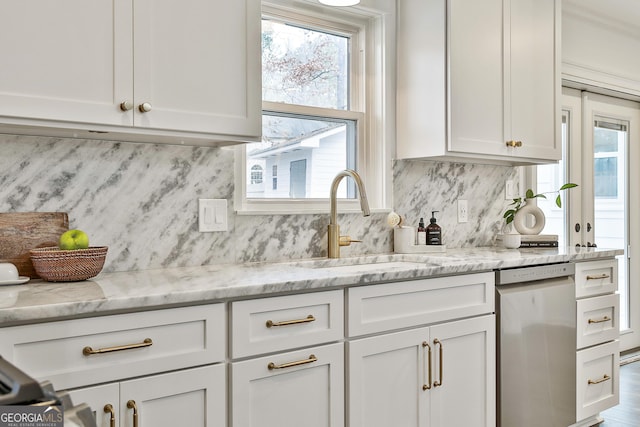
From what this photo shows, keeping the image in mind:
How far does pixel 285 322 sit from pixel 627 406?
252cm

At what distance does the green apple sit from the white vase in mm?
2377

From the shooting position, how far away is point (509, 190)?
11.3 ft


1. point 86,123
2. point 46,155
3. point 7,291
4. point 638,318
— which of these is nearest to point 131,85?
point 86,123

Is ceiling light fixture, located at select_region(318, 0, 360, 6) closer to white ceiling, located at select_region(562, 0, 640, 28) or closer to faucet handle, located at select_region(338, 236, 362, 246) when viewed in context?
faucet handle, located at select_region(338, 236, 362, 246)

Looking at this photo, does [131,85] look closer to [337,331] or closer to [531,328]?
[337,331]

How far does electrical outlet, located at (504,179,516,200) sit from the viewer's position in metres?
3.41

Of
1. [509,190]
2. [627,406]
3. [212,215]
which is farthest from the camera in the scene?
[509,190]

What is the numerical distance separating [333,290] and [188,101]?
2.57 feet

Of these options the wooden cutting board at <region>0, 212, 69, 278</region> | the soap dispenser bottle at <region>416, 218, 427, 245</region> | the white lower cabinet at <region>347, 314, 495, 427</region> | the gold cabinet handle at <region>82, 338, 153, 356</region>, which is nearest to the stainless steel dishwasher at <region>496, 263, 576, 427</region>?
the white lower cabinet at <region>347, 314, 495, 427</region>

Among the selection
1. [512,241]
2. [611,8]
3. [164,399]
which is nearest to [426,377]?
[164,399]

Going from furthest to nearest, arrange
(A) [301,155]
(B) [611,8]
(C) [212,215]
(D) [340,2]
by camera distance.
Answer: (B) [611,8], (A) [301,155], (D) [340,2], (C) [212,215]

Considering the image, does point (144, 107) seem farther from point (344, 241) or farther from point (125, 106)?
point (344, 241)

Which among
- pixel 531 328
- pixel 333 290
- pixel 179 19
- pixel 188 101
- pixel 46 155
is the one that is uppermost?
pixel 179 19

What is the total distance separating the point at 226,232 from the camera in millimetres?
2316
